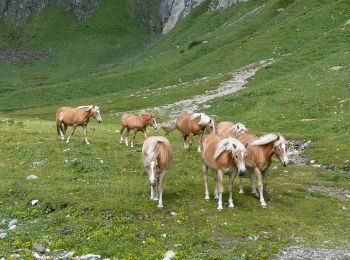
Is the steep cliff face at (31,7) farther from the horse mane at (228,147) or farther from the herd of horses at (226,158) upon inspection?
the horse mane at (228,147)

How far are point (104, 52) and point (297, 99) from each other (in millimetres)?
91649

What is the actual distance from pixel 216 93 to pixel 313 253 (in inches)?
1923

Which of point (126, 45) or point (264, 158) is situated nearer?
point (264, 158)

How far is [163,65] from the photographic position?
89500mm

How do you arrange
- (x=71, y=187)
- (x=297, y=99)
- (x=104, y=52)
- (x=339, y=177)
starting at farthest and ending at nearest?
(x=104, y=52)
(x=297, y=99)
(x=339, y=177)
(x=71, y=187)

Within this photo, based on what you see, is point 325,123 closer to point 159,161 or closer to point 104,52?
point 159,161

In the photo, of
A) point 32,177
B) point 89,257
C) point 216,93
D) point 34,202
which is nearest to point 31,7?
point 216,93

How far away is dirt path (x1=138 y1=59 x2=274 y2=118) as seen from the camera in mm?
57281

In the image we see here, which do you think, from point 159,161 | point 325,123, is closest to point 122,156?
point 159,161

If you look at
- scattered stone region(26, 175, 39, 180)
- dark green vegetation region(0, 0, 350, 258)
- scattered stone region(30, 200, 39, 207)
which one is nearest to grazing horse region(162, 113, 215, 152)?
dark green vegetation region(0, 0, 350, 258)

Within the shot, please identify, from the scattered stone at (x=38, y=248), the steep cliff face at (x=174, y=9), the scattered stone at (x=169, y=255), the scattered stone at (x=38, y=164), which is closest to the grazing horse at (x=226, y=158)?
the scattered stone at (x=169, y=255)

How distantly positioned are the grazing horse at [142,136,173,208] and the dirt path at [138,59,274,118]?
34.2 metres

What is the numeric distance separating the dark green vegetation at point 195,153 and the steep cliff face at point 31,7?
51598 mm

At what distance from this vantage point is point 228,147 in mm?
18219
